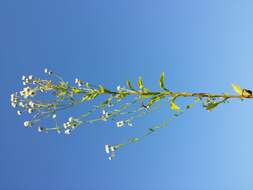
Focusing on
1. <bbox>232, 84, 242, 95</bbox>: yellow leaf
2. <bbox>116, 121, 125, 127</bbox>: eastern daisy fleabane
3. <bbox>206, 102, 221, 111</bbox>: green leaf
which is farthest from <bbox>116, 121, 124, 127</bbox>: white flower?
<bbox>232, 84, 242, 95</bbox>: yellow leaf

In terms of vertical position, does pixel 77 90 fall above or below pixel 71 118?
above

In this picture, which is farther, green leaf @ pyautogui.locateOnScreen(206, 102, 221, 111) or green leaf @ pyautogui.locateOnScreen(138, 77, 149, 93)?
green leaf @ pyautogui.locateOnScreen(138, 77, 149, 93)

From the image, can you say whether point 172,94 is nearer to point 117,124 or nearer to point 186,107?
point 186,107

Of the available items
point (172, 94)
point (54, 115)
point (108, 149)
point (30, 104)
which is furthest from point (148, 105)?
point (30, 104)

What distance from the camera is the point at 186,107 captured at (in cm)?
370

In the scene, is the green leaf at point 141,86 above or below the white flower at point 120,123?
above

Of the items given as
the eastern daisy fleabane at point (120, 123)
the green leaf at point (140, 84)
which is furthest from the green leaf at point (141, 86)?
the eastern daisy fleabane at point (120, 123)

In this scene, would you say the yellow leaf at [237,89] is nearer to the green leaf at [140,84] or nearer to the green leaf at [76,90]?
the green leaf at [140,84]

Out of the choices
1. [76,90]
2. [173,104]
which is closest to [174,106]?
[173,104]

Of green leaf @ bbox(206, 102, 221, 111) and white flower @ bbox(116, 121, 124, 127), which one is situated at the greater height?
green leaf @ bbox(206, 102, 221, 111)

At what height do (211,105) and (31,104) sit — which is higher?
(31,104)

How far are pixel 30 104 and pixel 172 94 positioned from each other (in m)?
1.65

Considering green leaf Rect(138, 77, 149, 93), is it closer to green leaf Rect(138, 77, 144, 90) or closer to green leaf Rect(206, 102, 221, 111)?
green leaf Rect(138, 77, 144, 90)

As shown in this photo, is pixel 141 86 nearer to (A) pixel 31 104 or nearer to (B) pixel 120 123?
(B) pixel 120 123
